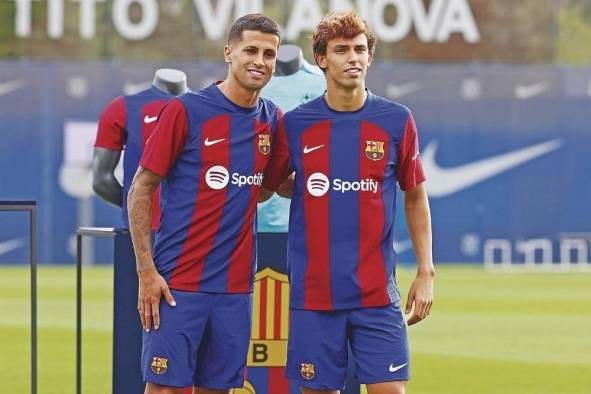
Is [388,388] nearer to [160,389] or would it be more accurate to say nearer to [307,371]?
[307,371]

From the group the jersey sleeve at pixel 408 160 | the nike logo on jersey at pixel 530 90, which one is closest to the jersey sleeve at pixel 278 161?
the jersey sleeve at pixel 408 160

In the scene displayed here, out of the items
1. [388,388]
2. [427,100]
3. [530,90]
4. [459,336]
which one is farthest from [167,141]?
[530,90]

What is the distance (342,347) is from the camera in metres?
5.88

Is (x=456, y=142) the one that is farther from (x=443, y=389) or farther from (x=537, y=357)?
(x=443, y=389)

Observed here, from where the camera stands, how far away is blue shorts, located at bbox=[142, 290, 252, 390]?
5832 mm

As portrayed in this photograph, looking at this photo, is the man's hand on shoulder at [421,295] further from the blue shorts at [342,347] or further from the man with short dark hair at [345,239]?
the blue shorts at [342,347]

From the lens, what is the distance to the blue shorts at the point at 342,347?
585cm

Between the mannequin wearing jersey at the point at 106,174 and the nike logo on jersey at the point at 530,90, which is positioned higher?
the nike logo on jersey at the point at 530,90

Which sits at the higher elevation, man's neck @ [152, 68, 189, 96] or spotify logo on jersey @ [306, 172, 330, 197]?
man's neck @ [152, 68, 189, 96]

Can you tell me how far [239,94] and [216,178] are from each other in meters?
0.34

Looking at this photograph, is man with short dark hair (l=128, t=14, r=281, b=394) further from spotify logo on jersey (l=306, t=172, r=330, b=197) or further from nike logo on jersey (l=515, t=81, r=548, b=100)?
nike logo on jersey (l=515, t=81, r=548, b=100)

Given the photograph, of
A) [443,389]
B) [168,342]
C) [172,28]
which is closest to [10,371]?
[443,389]

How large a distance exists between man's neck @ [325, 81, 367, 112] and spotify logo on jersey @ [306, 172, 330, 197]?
0.92 ft

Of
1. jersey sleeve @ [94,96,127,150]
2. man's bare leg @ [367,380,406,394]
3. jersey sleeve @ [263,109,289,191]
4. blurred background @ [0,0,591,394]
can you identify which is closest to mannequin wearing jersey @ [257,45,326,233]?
jersey sleeve @ [94,96,127,150]
